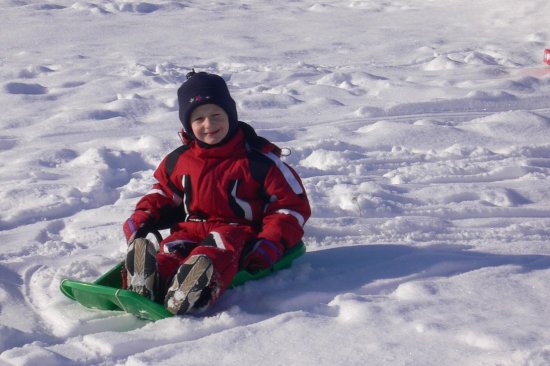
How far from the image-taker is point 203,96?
3.31m

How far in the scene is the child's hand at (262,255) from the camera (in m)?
3.10

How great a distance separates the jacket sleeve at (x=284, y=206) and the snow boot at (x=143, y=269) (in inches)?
19.8

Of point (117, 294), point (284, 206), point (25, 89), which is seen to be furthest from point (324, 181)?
point (25, 89)

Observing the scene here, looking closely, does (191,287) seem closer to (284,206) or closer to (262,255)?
(262,255)

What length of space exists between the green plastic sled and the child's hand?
0.04 m

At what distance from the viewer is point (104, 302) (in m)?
2.93

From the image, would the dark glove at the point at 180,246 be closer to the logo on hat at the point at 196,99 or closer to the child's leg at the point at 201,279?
the child's leg at the point at 201,279

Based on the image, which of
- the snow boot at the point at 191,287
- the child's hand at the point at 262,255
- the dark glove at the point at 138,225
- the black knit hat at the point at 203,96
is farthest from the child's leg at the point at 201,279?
the black knit hat at the point at 203,96

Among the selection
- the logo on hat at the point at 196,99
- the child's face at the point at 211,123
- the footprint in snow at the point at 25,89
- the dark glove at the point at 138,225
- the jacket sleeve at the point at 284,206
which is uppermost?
the logo on hat at the point at 196,99

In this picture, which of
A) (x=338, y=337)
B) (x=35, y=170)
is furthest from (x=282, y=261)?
(x=35, y=170)

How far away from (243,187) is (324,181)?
133 cm

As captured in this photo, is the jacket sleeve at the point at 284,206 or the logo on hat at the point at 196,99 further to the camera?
the logo on hat at the point at 196,99

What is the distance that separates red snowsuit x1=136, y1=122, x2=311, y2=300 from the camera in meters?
3.22

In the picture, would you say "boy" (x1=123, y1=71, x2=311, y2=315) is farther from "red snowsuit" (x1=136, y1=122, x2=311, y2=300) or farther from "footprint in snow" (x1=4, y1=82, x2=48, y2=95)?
"footprint in snow" (x1=4, y1=82, x2=48, y2=95)
